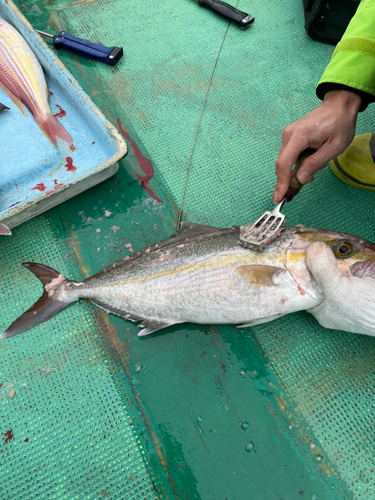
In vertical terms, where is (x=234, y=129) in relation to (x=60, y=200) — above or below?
below

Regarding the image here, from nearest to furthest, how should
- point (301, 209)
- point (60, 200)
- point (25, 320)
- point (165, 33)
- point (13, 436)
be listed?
point (13, 436)
point (25, 320)
point (60, 200)
point (301, 209)
point (165, 33)

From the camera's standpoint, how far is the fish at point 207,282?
1998mm

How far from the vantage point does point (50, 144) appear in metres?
2.82

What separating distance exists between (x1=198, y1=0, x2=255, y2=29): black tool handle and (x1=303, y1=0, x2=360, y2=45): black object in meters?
0.66

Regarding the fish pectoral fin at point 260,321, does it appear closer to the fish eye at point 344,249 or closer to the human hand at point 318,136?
the fish eye at point 344,249

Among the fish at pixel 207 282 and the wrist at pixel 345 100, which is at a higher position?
the wrist at pixel 345 100

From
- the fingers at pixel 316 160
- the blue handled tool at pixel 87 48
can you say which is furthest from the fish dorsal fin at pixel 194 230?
the blue handled tool at pixel 87 48

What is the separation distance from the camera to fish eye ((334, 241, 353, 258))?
Answer: 1.94m

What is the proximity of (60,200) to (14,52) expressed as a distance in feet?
5.28

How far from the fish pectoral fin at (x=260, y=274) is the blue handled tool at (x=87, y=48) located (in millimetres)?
2727

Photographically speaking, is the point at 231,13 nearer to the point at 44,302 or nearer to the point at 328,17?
the point at 328,17

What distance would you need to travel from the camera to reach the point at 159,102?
10.3 ft

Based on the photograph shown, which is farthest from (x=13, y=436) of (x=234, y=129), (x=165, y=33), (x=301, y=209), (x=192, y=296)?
(x=165, y=33)

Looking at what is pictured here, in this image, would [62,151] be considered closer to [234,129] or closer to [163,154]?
[163,154]
